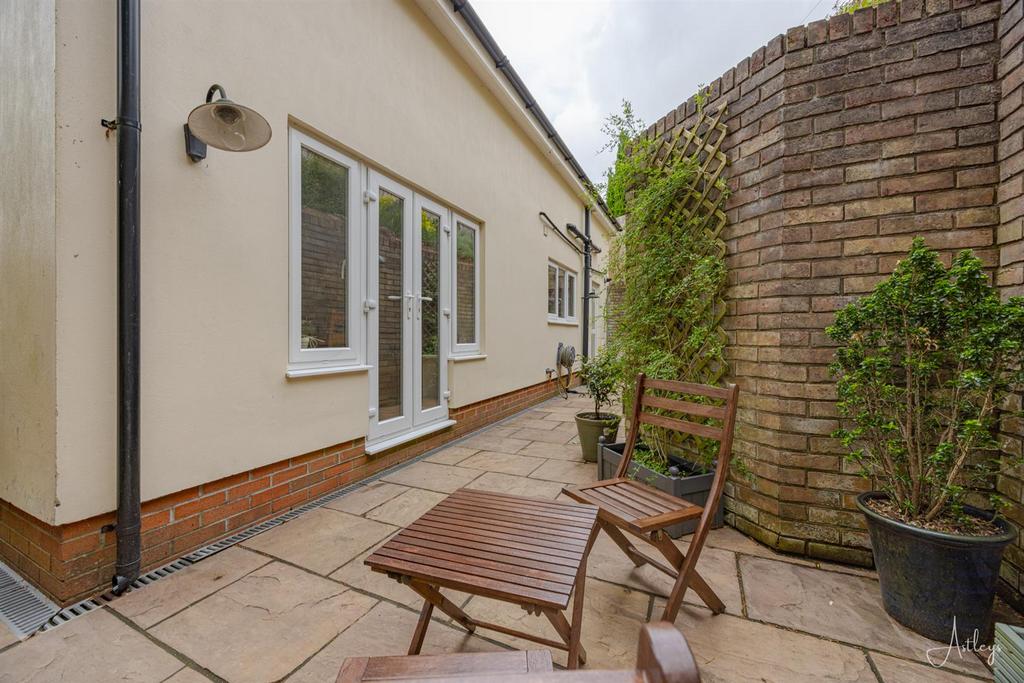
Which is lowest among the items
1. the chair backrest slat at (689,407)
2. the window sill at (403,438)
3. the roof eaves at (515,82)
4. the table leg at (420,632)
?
the table leg at (420,632)

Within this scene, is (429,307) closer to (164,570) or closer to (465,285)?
(465,285)

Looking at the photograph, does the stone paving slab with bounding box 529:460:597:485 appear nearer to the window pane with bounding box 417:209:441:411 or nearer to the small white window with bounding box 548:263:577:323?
the window pane with bounding box 417:209:441:411

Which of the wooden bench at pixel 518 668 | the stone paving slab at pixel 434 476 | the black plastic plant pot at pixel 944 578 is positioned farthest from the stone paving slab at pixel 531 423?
the wooden bench at pixel 518 668

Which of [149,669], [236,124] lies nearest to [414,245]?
[236,124]

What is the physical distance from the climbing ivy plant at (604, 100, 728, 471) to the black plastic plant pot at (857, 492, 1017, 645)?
999mm

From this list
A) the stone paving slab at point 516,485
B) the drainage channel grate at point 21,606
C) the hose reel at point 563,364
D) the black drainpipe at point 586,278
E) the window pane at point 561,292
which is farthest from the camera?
the black drainpipe at point 586,278

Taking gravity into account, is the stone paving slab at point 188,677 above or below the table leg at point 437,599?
below

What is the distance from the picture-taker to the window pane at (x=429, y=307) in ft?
13.1

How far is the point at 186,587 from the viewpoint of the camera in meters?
1.84

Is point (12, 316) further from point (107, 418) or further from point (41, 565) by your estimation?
point (41, 565)

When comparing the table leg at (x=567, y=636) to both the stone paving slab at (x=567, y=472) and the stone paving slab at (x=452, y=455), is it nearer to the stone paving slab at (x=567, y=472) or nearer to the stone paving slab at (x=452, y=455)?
the stone paving slab at (x=567, y=472)

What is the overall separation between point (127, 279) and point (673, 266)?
275 cm

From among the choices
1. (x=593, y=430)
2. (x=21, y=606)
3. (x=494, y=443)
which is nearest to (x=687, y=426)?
(x=593, y=430)

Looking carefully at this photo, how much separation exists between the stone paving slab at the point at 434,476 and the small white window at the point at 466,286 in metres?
1.34
